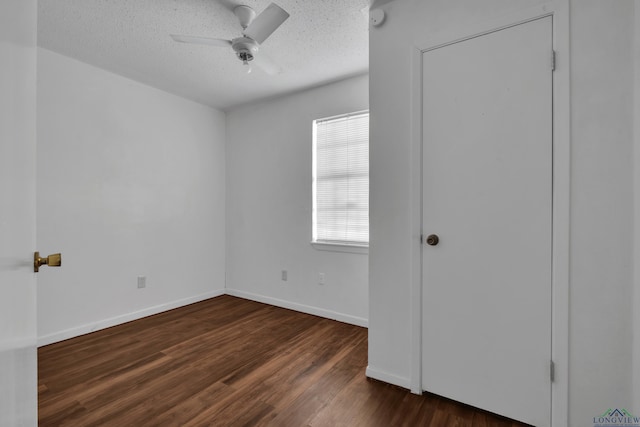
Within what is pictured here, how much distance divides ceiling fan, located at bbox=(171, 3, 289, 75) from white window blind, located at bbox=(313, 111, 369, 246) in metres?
1.11

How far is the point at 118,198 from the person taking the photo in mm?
3066

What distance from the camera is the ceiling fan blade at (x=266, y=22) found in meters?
1.75

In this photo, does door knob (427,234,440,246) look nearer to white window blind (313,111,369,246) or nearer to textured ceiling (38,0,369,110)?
white window blind (313,111,369,246)

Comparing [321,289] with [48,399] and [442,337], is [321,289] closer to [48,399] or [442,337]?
[442,337]

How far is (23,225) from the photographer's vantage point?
0.82 m

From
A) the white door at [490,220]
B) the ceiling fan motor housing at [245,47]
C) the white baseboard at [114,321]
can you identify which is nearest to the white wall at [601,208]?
the white door at [490,220]

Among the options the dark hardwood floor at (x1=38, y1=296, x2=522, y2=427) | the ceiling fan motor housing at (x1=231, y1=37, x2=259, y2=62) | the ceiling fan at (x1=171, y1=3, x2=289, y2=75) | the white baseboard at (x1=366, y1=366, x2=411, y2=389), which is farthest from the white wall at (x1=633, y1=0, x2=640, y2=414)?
the ceiling fan motor housing at (x1=231, y1=37, x2=259, y2=62)

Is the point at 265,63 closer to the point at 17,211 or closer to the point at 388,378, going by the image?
the point at 17,211

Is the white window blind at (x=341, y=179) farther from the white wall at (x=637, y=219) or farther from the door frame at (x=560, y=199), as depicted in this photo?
the white wall at (x=637, y=219)

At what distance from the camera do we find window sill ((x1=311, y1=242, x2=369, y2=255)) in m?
3.00

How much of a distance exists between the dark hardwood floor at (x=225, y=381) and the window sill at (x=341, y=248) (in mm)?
758

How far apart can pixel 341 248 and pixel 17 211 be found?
2603mm

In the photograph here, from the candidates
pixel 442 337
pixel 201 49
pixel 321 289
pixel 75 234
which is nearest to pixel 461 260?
pixel 442 337

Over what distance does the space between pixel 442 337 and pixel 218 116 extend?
146 inches
